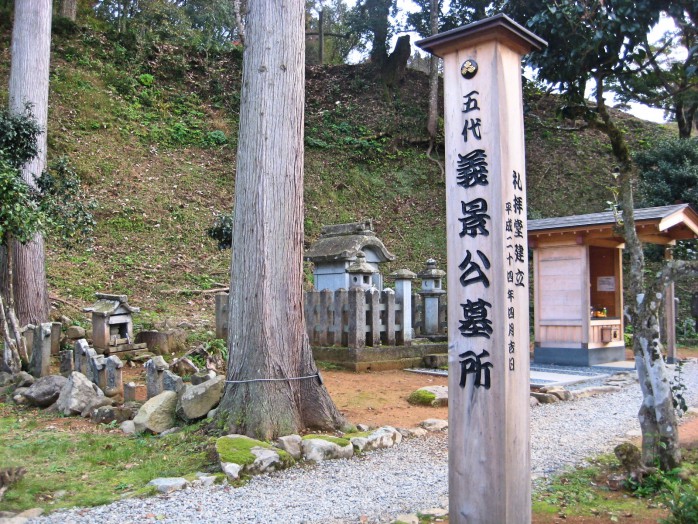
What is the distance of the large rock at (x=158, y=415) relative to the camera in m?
6.12

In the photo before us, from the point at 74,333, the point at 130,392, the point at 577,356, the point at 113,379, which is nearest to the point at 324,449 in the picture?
the point at 130,392

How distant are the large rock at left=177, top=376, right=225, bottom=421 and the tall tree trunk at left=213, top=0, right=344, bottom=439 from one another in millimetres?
445

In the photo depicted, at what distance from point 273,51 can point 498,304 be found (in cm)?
423

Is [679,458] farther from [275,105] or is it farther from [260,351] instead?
[275,105]

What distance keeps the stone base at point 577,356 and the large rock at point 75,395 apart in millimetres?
9056

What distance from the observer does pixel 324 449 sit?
5.39 meters

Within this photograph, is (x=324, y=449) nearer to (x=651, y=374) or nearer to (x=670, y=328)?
(x=651, y=374)

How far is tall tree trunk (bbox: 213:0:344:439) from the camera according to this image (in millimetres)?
5855

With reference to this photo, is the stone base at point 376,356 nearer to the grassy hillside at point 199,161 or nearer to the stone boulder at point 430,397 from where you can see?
the stone boulder at point 430,397

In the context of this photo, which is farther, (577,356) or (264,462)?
(577,356)

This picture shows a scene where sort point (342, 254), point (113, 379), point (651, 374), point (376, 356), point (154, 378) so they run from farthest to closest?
1. point (342, 254)
2. point (376, 356)
3. point (113, 379)
4. point (154, 378)
5. point (651, 374)

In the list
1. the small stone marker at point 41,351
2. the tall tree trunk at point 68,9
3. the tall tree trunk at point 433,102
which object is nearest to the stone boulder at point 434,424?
the small stone marker at point 41,351

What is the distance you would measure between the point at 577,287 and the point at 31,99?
11.6 m

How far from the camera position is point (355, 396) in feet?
27.3
